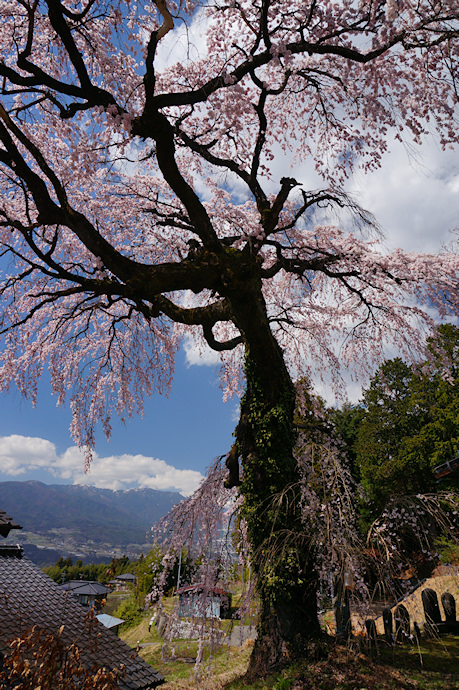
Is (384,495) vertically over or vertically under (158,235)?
under

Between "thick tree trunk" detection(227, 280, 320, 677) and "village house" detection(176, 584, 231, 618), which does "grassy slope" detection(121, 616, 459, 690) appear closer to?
"thick tree trunk" detection(227, 280, 320, 677)

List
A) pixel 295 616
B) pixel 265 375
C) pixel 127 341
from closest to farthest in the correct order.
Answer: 1. pixel 295 616
2. pixel 265 375
3. pixel 127 341

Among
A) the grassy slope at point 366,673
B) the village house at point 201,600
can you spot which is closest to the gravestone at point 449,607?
the grassy slope at point 366,673

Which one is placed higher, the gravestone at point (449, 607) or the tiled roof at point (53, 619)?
the gravestone at point (449, 607)

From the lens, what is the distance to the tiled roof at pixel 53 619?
5555mm

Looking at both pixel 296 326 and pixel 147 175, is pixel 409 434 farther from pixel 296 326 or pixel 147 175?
pixel 147 175

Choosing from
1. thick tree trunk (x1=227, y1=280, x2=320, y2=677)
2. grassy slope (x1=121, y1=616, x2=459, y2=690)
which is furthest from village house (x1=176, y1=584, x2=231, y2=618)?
thick tree trunk (x1=227, y1=280, x2=320, y2=677)

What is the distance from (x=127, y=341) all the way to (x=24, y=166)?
5.52 m

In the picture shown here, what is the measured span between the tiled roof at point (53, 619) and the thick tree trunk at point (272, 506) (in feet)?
6.05

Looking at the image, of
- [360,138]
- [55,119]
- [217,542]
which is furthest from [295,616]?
[55,119]

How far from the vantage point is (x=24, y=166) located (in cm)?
486

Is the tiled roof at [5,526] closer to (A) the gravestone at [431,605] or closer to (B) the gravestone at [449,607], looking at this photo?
(A) the gravestone at [431,605]

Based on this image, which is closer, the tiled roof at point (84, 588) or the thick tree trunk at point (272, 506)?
the thick tree trunk at point (272, 506)

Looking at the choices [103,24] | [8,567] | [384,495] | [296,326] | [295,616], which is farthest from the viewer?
[384,495]
